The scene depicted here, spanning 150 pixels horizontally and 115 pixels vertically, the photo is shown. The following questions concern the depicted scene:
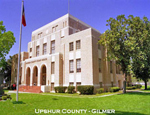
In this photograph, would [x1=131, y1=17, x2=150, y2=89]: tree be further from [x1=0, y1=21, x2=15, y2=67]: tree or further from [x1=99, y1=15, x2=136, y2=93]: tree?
[x1=0, y1=21, x2=15, y2=67]: tree

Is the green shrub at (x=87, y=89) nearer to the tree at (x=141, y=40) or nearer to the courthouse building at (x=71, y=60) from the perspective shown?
the courthouse building at (x=71, y=60)

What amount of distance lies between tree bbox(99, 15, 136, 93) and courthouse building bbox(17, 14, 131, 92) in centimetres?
354

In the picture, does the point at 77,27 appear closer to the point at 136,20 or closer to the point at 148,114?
the point at 136,20

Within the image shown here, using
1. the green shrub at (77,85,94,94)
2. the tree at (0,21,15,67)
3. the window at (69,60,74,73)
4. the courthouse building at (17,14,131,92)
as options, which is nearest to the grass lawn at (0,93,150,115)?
the green shrub at (77,85,94,94)

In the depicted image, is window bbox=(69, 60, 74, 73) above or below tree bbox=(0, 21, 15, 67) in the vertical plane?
below

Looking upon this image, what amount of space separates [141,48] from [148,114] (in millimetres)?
14402

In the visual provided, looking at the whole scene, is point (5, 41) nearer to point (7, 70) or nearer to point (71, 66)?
point (71, 66)

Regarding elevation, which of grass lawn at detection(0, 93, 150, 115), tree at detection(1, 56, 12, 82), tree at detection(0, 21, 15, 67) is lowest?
grass lawn at detection(0, 93, 150, 115)

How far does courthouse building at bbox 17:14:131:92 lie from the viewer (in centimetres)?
2373

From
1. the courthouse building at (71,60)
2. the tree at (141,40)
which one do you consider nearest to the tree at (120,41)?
the tree at (141,40)

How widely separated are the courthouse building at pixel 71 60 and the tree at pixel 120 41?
3538 mm

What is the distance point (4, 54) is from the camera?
3084 centimetres

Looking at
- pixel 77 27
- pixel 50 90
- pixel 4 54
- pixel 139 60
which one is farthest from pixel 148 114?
pixel 4 54

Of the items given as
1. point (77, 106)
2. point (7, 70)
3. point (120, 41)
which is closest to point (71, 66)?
point (120, 41)
